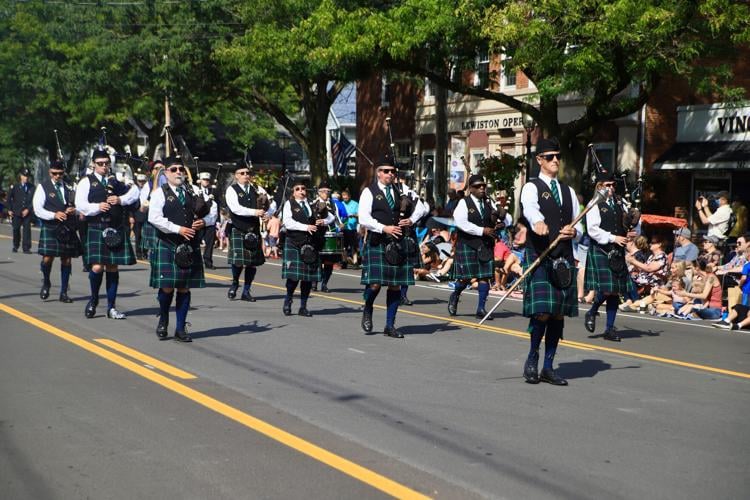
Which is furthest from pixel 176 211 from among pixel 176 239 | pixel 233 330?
pixel 233 330

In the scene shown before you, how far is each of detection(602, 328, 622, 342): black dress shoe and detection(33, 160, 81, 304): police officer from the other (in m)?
6.66

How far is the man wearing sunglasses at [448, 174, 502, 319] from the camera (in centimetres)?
1290

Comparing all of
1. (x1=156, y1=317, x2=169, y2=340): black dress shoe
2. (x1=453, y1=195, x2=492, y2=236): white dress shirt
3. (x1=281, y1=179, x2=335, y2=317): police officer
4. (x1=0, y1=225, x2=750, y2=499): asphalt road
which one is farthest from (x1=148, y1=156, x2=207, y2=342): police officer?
(x1=453, y1=195, x2=492, y2=236): white dress shirt

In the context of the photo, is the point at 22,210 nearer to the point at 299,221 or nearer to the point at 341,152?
the point at 341,152

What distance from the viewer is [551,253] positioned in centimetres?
826

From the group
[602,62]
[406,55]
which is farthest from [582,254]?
[406,55]

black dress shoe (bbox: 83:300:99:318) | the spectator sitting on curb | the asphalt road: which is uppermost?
the spectator sitting on curb

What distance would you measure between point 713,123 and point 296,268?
1226cm

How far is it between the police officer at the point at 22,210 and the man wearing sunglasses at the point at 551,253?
17513mm

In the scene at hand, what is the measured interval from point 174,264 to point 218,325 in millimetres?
1850

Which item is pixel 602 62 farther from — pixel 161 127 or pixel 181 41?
pixel 161 127

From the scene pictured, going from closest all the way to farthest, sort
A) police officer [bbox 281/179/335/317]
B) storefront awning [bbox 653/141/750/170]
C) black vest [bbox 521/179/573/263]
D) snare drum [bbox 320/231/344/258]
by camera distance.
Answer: black vest [bbox 521/179/573/263] < police officer [bbox 281/179/335/317] < snare drum [bbox 320/231/344/258] < storefront awning [bbox 653/141/750/170]

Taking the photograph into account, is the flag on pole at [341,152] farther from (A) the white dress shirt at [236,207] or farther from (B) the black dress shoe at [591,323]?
(B) the black dress shoe at [591,323]

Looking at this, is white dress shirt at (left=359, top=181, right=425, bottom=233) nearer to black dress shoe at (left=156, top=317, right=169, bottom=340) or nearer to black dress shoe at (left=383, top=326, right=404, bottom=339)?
black dress shoe at (left=383, top=326, right=404, bottom=339)
